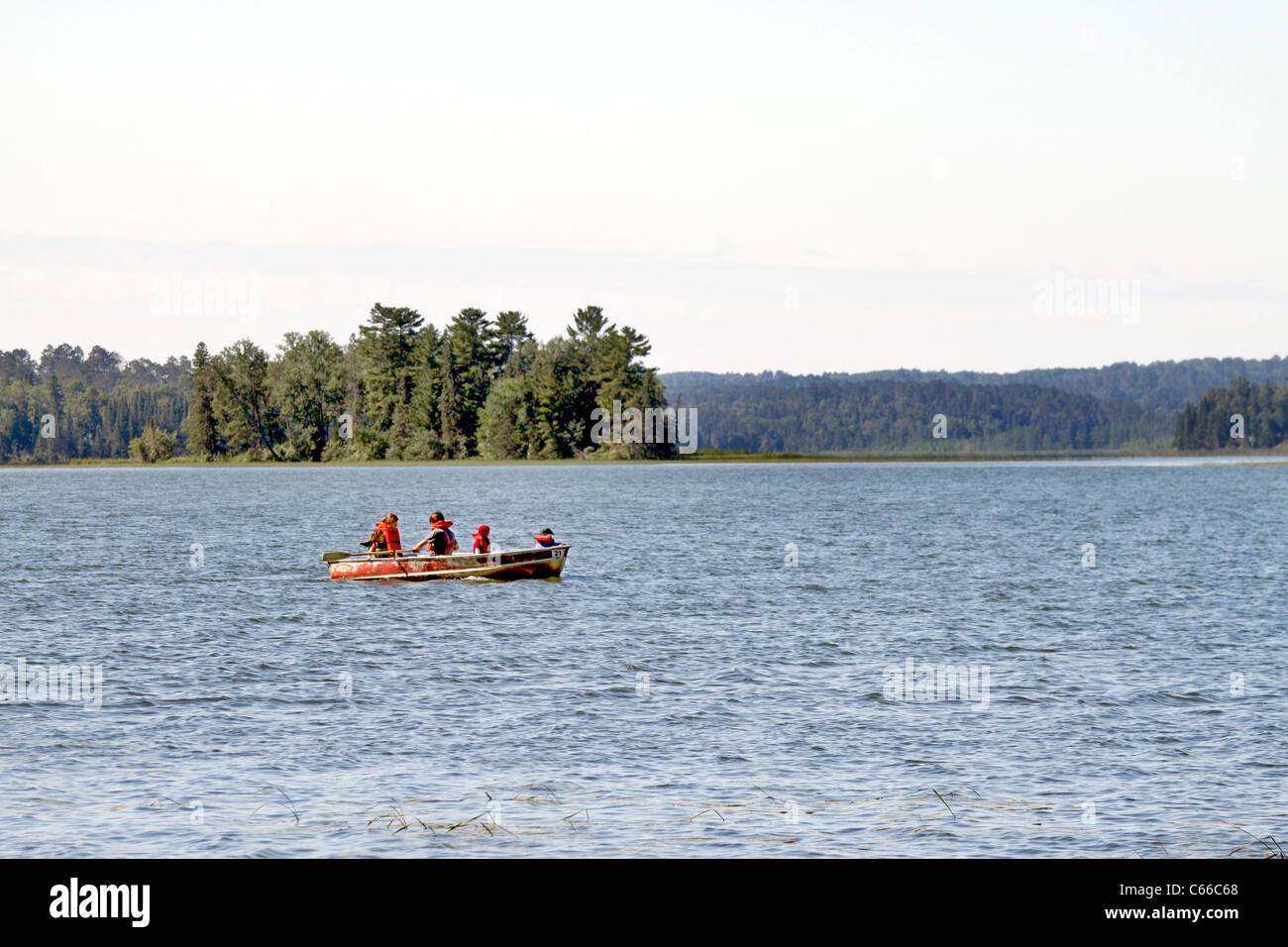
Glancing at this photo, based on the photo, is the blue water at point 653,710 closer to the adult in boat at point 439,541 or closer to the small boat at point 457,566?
the small boat at point 457,566

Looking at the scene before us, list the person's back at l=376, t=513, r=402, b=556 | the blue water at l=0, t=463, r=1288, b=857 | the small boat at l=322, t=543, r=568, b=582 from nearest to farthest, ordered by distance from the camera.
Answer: the blue water at l=0, t=463, r=1288, b=857, the small boat at l=322, t=543, r=568, b=582, the person's back at l=376, t=513, r=402, b=556

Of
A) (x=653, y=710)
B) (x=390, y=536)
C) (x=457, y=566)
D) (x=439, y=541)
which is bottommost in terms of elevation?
(x=653, y=710)

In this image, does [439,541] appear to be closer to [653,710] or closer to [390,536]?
[390,536]

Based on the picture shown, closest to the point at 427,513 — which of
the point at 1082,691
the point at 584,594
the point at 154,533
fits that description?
the point at 154,533

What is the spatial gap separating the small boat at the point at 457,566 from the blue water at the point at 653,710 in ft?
2.50

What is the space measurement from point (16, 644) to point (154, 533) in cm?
5010

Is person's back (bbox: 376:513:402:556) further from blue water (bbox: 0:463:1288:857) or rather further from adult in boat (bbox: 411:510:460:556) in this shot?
blue water (bbox: 0:463:1288:857)

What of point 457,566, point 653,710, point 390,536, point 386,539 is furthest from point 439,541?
point 653,710

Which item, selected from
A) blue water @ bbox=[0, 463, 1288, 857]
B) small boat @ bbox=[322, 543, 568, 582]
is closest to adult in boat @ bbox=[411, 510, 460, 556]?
small boat @ bbox=[322, 543, 568, 582]

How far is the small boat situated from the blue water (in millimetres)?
761

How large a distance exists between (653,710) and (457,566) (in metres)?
25.4

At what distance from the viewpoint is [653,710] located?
82.7ft

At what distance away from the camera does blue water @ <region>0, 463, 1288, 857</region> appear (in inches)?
674

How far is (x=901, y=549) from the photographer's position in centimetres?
7106
